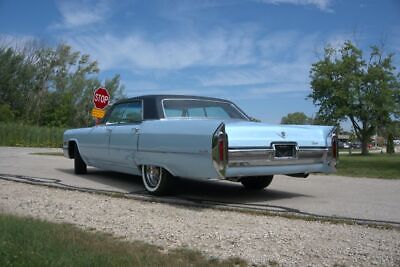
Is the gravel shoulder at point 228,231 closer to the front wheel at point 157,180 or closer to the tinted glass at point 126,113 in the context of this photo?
the front wheel at point 157,180

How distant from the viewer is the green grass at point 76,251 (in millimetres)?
3895

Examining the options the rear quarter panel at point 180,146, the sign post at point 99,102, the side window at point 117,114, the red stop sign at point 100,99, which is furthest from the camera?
the red stop sign at point 100,99

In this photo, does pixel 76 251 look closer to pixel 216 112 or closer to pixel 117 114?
pixel 216 112

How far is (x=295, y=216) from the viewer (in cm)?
584

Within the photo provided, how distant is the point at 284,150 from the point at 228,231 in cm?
201

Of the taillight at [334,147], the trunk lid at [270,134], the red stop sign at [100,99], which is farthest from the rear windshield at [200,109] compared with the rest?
the red stop sign at [100,99]

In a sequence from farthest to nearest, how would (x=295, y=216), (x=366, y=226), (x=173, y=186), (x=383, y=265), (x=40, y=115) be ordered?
(x=40, y=115) < (x=173, y=186) < (x=295, y=216) < (x=366, y=226) < (x=383, y=265)

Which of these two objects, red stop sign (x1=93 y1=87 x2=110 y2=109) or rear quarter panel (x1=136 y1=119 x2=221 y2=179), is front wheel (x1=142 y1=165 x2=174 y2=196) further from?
red stop sign (x1=93 y1=87 x2=110 y2=109)

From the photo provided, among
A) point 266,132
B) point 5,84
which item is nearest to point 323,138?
point 266,132

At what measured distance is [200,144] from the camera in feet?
20.3

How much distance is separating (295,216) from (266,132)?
1.24m

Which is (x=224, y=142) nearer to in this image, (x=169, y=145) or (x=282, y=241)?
(x=169, y=145)

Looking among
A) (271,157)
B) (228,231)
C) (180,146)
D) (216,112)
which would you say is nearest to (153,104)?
(216,112)

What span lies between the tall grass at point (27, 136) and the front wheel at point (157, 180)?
31723 millimetres
